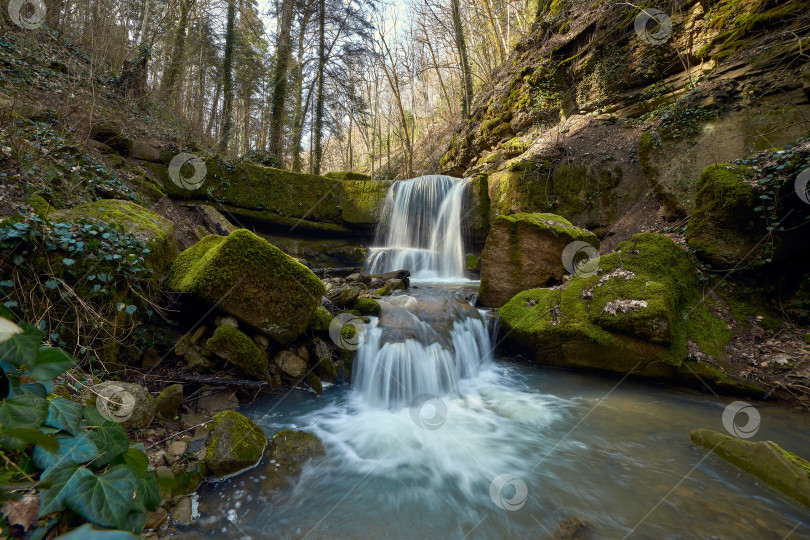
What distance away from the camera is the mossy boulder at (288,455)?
2643 mm

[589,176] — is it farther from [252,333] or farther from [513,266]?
[252,333]

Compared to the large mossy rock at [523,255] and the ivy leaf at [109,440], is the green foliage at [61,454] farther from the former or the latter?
the large mossy rock at [523,255]

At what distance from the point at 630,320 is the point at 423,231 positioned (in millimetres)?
7793

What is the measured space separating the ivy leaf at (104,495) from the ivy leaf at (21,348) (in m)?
0.29

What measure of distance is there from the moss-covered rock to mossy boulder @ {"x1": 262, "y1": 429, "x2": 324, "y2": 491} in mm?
2498

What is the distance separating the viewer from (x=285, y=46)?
34.8ft

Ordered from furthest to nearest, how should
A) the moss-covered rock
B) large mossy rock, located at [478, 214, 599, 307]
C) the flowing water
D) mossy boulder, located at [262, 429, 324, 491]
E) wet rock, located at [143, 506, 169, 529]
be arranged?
1. large mossy rock, located at [478, 214, 599, 307]
2. the moss-covered rock
3. mossy boulder, located at [262, 429, 324, 491]
4. the flowing water
5. wet rock, located at [143, 506, 169, 529]

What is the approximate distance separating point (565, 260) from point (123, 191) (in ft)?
27.3

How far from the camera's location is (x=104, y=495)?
73cm

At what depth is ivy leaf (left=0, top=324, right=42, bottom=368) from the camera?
2.35 feet

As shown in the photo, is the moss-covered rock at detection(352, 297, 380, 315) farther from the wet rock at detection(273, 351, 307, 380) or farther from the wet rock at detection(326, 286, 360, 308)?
the wet rock at detection(273, 351, 307, 380)

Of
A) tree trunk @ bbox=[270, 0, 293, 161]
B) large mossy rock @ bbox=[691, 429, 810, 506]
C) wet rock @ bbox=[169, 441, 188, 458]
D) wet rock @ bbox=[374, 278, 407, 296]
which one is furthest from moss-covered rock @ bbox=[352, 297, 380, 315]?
tree trunk @ bbox=[270, 0, 293, 161]

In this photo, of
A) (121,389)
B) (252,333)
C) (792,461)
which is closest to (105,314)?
(121,389)

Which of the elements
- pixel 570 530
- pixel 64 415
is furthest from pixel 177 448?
pixel 570 530
